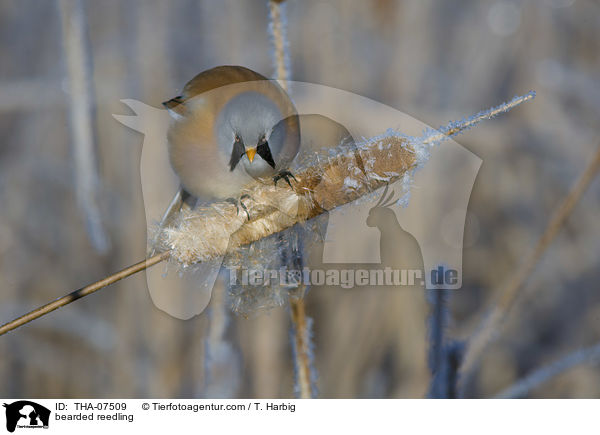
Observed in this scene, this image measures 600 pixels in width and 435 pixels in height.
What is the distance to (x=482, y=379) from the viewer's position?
1.44 m

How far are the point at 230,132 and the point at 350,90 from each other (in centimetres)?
66

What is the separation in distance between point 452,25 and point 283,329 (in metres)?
1.13

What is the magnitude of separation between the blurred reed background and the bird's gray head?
1.91 ft

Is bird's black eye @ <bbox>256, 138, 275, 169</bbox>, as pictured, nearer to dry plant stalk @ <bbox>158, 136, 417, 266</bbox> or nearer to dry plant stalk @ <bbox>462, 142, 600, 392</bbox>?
dry plant stalk @ <bbox>158, 136, 417, 266</bbox>

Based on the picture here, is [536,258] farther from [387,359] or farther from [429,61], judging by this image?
[429,61]

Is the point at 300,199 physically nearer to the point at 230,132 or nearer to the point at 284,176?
the point at 284,176

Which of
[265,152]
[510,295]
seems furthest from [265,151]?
[510,295]

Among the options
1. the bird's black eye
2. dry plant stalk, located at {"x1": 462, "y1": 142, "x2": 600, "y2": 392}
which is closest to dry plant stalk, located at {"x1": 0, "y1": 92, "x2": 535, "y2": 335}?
the bird's black eye

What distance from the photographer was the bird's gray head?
34.5 inches

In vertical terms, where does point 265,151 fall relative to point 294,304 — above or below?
above

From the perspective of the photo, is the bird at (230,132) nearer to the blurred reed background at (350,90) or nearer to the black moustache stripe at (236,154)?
the black moustache stripe at (236,154)
